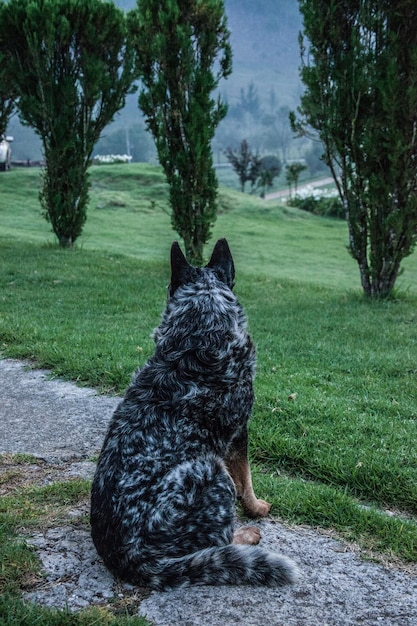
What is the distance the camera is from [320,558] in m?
3.69

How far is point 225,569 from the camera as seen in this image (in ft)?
10.7

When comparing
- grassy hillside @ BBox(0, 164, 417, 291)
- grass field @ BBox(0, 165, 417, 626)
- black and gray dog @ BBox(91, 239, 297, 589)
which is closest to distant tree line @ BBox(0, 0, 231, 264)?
grassy hillside @ BBox(0, 164, 417, 291)

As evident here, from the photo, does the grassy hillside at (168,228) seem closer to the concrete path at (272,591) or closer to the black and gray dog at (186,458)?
the black and gray dog at (186,458)

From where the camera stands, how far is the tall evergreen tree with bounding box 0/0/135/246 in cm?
1467

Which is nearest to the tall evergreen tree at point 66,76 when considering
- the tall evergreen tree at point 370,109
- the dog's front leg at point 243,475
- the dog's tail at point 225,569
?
the tall evergreen tree at point 370,109

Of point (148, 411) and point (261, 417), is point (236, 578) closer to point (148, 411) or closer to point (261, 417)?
point (148, 411)

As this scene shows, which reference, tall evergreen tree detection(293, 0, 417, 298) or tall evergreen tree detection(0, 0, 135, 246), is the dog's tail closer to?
tall evergreen tree detection(293, 0, 417, 298)

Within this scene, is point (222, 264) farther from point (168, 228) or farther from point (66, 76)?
point (168, 228)

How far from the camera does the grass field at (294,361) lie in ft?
14.1

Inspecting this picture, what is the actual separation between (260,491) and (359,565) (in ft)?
3.31

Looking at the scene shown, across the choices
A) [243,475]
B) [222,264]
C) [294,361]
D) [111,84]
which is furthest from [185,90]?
[243,475]

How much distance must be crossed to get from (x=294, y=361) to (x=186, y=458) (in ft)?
14.7

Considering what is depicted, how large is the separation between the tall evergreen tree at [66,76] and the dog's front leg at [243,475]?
42.7ft

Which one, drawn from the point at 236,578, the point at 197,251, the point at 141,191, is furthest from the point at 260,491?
the point at 141,191
